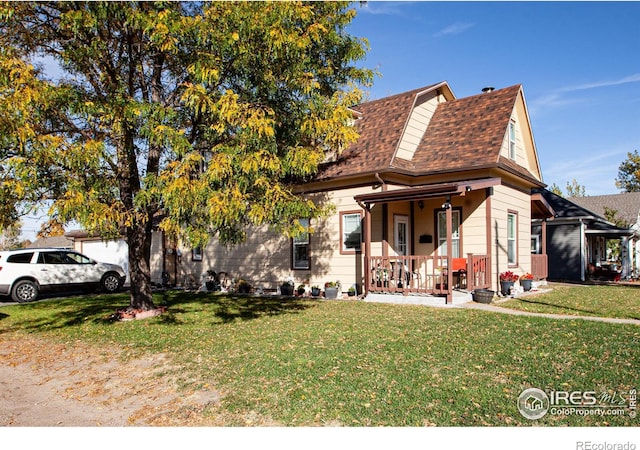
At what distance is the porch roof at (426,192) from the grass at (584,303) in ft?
10.5

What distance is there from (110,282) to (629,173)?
54.1m

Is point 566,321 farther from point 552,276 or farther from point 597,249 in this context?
point 597,249

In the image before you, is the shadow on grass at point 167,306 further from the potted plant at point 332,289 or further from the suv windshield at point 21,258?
the suv windshield at point 21,258

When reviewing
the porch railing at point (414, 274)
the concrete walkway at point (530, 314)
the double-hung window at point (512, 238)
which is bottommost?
the concrete walkway at point (530, 314)

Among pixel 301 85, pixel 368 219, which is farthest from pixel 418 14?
pixel 368 219

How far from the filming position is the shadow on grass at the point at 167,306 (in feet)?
36.4

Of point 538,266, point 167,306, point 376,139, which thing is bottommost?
point 167,306

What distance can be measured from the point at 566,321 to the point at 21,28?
38.8ft

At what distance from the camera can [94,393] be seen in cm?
587

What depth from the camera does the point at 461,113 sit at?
1627cm

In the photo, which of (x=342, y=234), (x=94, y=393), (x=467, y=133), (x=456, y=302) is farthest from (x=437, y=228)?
(x=94, y=393)

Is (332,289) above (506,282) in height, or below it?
below

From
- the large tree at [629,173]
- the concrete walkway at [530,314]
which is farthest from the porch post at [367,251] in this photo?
the large tree at [629,173]

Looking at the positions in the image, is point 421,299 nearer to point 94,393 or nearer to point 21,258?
point 94,393
